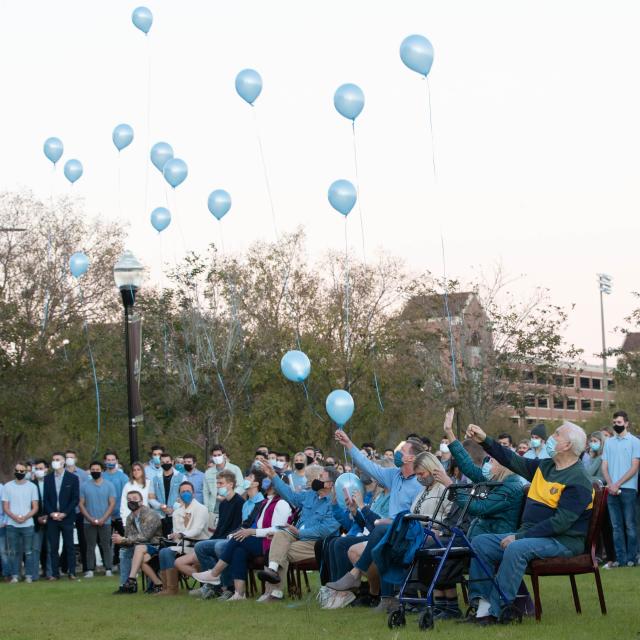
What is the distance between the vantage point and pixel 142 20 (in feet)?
72.6

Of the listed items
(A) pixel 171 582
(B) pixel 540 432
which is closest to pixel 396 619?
(A) pixel 171 582

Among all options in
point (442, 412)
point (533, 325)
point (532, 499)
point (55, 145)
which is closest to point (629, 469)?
point (532, 499)

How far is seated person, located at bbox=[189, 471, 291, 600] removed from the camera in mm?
14539

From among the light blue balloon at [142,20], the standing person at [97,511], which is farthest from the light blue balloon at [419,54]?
the standing person at [97,511]

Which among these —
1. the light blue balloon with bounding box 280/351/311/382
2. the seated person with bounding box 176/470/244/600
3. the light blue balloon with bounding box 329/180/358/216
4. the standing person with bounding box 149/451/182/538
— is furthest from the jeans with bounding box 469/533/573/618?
the light blue balloon with bounding box 329/180/358/216

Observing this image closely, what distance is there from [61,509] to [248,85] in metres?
7.87

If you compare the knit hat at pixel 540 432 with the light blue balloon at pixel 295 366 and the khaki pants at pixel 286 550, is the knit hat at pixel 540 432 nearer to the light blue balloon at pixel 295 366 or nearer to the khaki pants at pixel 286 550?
the light blue balloon at pixel 295 366

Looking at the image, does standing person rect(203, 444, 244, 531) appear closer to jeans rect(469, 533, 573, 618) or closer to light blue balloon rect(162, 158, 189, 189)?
light blue balloon rect(162, 158, 189, 189)

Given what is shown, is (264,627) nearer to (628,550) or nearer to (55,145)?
(628,550)

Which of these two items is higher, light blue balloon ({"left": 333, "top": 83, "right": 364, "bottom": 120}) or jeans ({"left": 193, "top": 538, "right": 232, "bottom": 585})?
light blue balloon ({"left": 333, "top": 83, "right": 364, "bottom": 120})

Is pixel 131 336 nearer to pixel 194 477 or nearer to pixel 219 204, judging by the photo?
pixel 194 477

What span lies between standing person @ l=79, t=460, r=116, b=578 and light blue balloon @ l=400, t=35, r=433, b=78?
8354mm

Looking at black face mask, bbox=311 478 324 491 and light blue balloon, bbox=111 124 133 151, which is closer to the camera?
black face mask, bbox=311 478 324 491

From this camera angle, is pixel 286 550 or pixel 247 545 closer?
pixel 286 550
